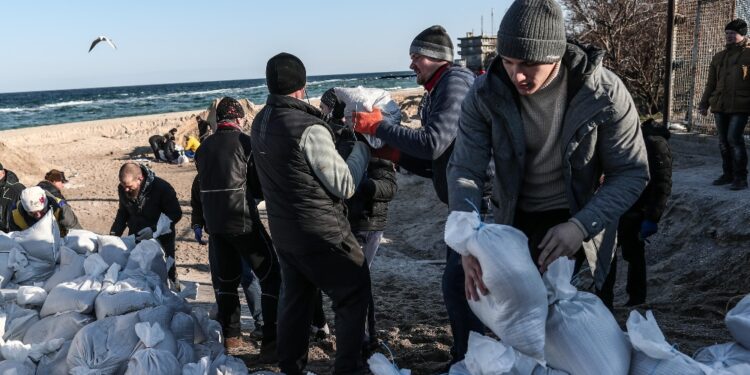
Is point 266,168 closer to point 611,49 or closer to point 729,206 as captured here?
point 729,206

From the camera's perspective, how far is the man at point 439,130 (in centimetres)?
276

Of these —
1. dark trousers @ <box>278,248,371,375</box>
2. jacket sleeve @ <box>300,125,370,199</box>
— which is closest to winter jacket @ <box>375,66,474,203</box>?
jacket sleeve @ <box>300,125,370,199</box>

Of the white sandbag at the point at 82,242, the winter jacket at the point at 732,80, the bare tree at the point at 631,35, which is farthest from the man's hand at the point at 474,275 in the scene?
the bare tree at the point at 631,35

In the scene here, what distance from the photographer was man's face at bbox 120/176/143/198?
16.7 feet

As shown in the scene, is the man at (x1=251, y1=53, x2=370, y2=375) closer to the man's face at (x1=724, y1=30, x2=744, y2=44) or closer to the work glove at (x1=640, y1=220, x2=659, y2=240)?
the work glove at (x1=640, y1=220, x2=659, y2=240)

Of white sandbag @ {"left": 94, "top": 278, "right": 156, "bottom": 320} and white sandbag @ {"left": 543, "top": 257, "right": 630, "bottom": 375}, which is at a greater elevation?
white sandbag @ {"left": 543, "top": 257, "right": 630, "bottom": 375}

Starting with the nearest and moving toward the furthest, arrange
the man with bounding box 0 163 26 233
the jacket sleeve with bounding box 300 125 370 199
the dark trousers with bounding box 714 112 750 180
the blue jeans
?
the blue jeans, the jacket sleeve with bounding box 300 125 370 199, the man with bounding box 0 163 26 233, the dark trousers with bounding box 714 112 750 180

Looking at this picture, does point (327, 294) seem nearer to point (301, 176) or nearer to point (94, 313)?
point (301, 176)

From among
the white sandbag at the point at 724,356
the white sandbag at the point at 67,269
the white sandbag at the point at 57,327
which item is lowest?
the white sandbag at the point at 57,327

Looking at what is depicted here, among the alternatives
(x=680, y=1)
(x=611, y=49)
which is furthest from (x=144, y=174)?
(x=611, y=49)

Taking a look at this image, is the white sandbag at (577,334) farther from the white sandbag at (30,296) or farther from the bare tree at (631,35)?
the bare tree at (631,35)

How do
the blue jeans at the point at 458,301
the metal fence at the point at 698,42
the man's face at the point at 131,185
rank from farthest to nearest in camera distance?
1. the metal fence at the point at 698,42
2. the man's face at the point at 131,185
3. the blue jeans at the point at 458,301

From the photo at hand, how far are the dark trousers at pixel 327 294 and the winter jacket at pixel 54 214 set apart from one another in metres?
2.65

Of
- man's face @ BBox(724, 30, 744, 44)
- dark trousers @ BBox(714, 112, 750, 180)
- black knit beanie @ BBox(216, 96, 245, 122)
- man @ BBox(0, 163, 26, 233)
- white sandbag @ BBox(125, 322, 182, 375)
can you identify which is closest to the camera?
white sandbag @ BBox(125, 322, 182, 375)
